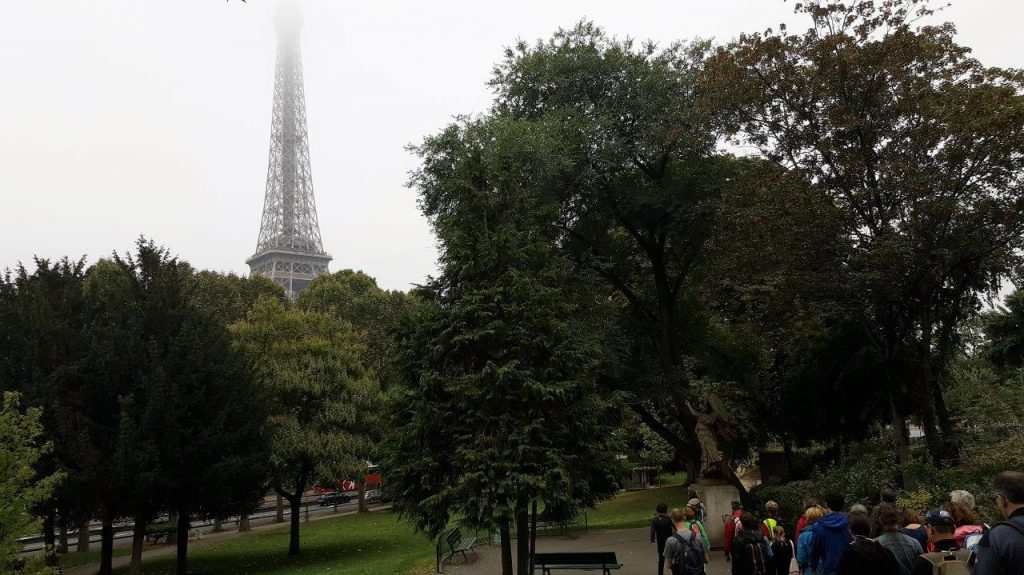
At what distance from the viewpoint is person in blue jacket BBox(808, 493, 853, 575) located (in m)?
7.69

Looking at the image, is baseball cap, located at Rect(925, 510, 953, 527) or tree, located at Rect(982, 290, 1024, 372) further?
tree, located at Rect(982, 290, 1024, 372)

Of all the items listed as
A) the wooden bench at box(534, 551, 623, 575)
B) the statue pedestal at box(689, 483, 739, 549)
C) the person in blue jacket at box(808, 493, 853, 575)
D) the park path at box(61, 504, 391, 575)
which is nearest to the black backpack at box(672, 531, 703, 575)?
the person in blue jacket at box(808, 493, 853, 575)

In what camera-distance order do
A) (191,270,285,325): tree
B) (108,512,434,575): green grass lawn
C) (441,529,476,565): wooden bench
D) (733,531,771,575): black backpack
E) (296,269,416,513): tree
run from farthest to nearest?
(191,270,285,325): tree < (296,269,416,513): tree < (108,512,434,575): green grass lawn < (441,529,476,565): wooden bench < (733,531,771,575): black backpack

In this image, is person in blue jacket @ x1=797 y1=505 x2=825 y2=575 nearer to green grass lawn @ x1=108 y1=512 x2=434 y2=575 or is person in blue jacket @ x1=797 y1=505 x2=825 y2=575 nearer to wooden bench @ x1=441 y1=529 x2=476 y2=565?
wooden bench @ x1=441 y1=529 x2=476 y2=565

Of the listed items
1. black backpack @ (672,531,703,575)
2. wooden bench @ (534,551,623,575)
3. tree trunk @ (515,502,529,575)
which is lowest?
wooden bench @ (534,551,623,575)

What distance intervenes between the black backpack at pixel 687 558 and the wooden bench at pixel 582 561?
4400mm

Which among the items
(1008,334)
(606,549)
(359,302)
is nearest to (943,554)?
(606,549)

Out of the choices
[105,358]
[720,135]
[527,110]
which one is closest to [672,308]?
[720,135]

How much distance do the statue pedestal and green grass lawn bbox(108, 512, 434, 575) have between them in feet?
24.0

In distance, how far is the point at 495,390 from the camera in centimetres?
1225

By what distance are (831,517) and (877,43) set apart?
14.6 m

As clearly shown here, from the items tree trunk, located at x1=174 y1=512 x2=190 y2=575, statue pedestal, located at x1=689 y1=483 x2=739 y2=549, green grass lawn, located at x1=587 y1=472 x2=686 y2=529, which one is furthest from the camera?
green grass lawn, located at x1=587 y1=472 x2=686 y2=529

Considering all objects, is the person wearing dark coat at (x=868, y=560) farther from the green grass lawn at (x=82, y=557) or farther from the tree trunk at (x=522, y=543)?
the green grass lawn at (x=82, y=557)

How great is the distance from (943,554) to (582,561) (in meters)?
9.22
